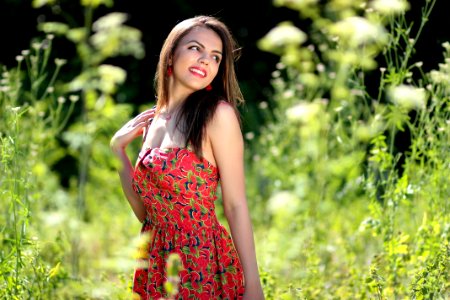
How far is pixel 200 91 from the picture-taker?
8.03 ft

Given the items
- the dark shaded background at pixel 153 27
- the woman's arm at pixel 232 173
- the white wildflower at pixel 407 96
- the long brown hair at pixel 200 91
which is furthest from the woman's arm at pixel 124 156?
the dark shaded background at pixel 153 27

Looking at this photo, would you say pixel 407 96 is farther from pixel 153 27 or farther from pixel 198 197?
pixel 153 27

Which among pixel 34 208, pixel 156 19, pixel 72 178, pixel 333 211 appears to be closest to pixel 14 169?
pixel 34 208

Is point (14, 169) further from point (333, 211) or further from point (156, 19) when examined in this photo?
point (156, 19)

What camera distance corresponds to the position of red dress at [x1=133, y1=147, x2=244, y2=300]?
225 cm

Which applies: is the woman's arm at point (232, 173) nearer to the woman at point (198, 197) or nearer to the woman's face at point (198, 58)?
the woman at point (198, 197)

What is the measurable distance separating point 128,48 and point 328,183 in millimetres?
1318

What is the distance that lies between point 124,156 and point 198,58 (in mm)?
442

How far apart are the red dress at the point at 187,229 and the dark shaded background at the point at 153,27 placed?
4.33 metres

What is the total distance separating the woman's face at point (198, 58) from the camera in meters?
2.40

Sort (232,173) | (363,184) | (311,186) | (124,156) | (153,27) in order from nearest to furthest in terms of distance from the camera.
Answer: (232,173)
(124,156)
(363,184)
(311,186)
(153,27)

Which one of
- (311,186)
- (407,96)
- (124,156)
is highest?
(311,186)

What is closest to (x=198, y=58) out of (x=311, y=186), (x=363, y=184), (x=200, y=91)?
(x=200, y=91)

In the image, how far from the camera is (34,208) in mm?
3475
